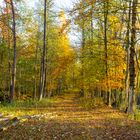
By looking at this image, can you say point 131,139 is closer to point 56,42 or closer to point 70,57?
point 70,57

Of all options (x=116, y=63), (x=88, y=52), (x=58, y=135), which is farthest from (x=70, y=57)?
(x=58, y=135)

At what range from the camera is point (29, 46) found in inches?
1676

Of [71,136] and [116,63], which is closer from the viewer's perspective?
[71,136]

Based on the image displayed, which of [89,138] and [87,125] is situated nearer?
[89,138]

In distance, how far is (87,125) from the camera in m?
13.0

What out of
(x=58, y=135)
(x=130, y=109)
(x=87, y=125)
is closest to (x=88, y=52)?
(x=130, y=109)

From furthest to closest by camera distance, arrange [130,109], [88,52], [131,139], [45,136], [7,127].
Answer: [88,52] → [130,109] → [7,127] → [45,136] → [131,139]

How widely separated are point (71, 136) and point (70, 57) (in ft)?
54.0

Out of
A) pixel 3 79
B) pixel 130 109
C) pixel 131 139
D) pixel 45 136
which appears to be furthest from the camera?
pixel 3 79

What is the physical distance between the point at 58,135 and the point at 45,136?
44cm

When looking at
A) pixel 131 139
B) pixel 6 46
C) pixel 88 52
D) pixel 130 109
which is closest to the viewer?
pixel 131 139

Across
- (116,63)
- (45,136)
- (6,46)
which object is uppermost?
(6,46)

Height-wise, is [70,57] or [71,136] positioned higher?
[70,57]

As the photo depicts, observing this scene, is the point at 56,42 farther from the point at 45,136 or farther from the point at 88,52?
the point at 45,136
